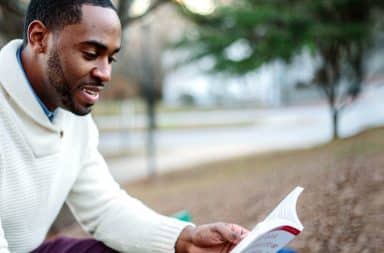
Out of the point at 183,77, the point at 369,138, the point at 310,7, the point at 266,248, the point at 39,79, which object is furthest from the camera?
the point at 183,77

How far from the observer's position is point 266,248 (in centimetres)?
163

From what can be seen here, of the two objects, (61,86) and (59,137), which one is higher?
(61,86)

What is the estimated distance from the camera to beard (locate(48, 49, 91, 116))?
1728mm

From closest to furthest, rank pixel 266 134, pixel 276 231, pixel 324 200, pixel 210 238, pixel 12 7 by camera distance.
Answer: pixel 276 231 < pixel 210 238 < pixel 324 200 < pixel 12 7 < pixel 266 134

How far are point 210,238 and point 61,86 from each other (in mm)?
642

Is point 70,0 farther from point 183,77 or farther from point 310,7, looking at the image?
point 183,77

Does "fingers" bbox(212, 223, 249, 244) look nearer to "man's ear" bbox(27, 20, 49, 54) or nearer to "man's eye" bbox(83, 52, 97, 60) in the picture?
"man's eye" bbox(83, 52, 97, 60)

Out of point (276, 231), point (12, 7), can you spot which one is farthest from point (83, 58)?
point (12, 7)

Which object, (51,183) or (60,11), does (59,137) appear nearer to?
(51,183)

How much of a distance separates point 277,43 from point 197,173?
2451 mm

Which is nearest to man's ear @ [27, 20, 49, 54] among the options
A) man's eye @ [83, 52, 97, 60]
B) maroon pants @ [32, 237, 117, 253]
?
man's eye @ [83, 52, 97, 60]

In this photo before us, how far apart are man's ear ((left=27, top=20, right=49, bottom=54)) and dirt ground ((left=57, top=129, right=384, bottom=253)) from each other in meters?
1.30

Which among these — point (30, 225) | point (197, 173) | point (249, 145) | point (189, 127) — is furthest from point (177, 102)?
point (30, 225)

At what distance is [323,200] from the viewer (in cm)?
279
